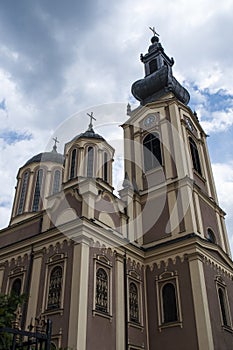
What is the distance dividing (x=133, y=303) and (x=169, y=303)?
1659mm

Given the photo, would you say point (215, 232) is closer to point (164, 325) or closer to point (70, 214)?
point (164, 325)

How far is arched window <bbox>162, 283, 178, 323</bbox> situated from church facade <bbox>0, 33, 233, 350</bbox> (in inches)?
1.8

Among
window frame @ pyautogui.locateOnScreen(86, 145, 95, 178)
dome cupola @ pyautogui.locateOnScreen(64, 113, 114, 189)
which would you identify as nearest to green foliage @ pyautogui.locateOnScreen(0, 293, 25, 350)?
dome cupola @ pyautogui.locateOnScreen(64, 113, 114, 189)

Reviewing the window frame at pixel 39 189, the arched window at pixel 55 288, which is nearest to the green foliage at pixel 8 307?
the arched window at pixel 55 288

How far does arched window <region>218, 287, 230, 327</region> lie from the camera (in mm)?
17616

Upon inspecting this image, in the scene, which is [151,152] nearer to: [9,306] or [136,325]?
[136,325]

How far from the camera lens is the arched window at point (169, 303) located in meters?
17.3

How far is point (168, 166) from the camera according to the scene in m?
22.2

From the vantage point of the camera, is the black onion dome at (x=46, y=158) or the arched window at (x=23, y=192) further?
the black onion dome at (x=46, y=158)

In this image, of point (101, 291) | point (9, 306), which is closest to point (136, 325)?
point (101, 291)

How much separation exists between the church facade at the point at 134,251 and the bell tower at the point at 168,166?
7 cm

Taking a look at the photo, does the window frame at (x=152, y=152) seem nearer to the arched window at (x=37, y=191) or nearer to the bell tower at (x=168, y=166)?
the bell tower at (x=168, y=166)

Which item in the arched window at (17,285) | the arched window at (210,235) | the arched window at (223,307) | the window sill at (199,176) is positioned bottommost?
the arched window at (223,307)

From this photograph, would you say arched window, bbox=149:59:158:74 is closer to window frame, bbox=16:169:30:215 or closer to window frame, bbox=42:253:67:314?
window frame, bbox=16:169:30:215
